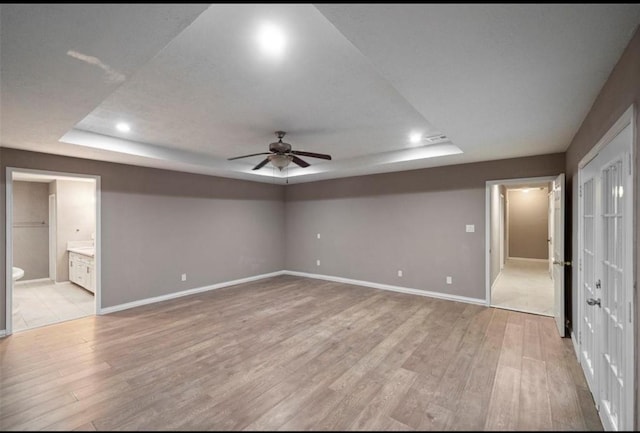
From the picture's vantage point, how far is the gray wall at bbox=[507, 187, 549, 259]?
938 cm

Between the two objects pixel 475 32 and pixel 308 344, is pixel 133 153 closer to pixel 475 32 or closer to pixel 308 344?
pixel 308 344

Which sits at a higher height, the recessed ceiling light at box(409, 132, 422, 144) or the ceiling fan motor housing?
the recessed ceiling light at box(409, 132, 422, 144)

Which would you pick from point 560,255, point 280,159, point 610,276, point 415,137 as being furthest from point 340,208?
point 610,276

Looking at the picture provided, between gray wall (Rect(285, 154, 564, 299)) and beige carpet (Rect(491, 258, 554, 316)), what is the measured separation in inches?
27.1

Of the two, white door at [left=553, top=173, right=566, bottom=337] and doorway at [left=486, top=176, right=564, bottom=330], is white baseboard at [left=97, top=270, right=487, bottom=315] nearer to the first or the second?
doorway at [left=486, top=176, right=564, bottom=330]

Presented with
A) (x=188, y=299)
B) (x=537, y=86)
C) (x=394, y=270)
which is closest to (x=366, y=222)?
(x=394, y=270)

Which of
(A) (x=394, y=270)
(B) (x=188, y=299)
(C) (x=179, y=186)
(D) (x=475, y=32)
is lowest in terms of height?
(B) (x=188, y=299)

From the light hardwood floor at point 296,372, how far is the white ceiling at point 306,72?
5.68ft

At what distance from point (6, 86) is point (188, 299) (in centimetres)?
394

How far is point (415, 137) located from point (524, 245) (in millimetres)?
8318

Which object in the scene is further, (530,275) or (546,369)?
(530,275)

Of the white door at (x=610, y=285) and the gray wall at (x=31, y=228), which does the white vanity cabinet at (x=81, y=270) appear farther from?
the white door at (x=610, y=285)

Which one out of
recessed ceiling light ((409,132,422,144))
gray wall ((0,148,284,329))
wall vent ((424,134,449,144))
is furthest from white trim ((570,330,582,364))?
gray wall ((0,148,284,329))

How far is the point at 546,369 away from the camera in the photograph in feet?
8.69
